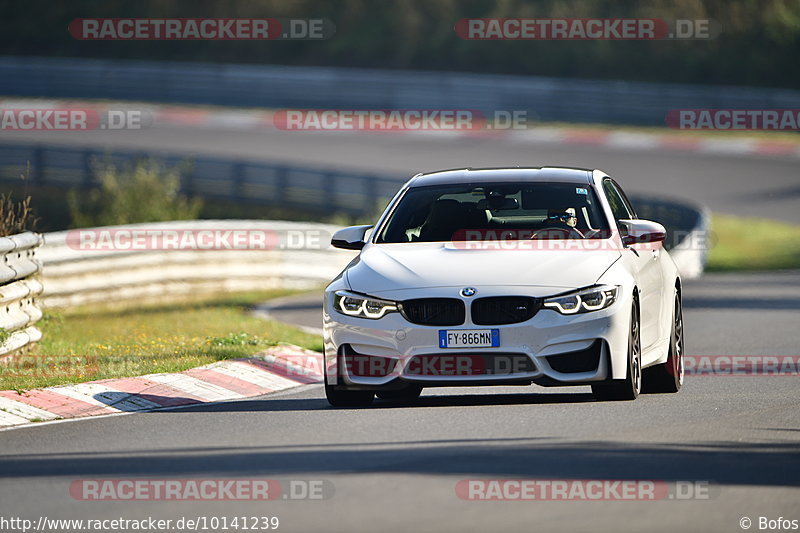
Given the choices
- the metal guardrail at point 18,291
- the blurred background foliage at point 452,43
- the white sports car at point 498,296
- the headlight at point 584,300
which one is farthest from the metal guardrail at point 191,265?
the blurred background foliage at point 452,43

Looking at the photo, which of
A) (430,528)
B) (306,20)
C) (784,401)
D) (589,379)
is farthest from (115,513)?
(306,20)

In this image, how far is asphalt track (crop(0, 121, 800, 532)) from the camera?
7.31 meters

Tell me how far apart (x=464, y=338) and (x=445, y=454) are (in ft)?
5.71

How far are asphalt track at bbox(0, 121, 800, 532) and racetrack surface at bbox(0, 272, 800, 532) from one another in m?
0.01

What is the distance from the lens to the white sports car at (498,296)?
34.2 ft

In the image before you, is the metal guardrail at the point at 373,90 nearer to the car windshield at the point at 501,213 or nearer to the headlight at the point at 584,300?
the car windshield at the point at 501,213

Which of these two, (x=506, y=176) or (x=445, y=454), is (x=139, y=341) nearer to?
(x=506, y=176)

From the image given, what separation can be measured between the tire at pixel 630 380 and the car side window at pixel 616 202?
1.27 m

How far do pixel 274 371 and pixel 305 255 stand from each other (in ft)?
33.4

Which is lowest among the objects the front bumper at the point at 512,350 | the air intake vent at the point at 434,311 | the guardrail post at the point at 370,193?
the front bumper at the point at 512,350

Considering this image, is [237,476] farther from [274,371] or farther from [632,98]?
[632,98]

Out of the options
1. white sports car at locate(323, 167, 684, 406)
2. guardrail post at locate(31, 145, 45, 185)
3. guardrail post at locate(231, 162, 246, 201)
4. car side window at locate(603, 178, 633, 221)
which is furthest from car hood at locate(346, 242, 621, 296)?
guardrail post at locate(31, 145, 45, 185)

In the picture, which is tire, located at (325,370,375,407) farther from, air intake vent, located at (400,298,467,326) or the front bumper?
air intake vent, located at (400,298,467,326)

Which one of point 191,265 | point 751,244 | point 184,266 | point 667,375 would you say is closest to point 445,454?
point 667,375
